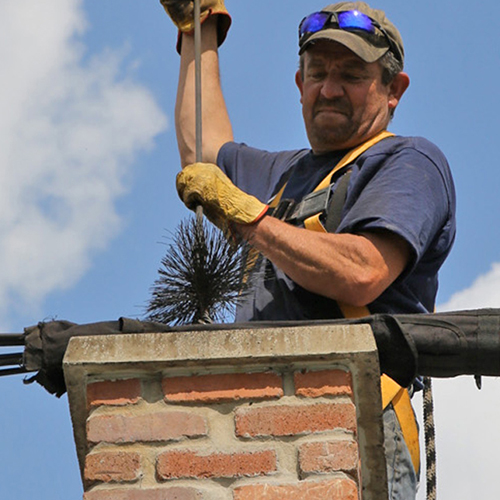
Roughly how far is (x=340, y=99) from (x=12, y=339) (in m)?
1.78

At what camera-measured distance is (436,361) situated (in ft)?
12.9

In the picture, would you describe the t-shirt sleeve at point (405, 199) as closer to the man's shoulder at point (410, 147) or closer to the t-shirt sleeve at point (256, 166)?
the man's shoulder at point (410, 147)

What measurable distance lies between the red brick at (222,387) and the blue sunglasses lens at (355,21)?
1889mm

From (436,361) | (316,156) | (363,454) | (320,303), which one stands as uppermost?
(316,156)

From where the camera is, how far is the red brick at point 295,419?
3617mm

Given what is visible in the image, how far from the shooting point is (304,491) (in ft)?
11.5

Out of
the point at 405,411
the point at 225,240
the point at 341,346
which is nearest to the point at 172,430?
the point at 341,346

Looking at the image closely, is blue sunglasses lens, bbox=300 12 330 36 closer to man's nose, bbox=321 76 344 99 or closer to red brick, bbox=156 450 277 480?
man's nose, bbox=321 76 344 99

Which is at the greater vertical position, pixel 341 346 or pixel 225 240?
pixel 225 240

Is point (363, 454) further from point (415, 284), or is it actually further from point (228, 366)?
point (415, 284)

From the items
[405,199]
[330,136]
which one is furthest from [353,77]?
[405,199]

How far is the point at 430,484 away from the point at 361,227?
41.3 inches

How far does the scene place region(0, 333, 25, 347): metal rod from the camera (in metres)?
3.92

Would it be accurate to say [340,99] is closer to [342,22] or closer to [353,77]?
[353,77]
